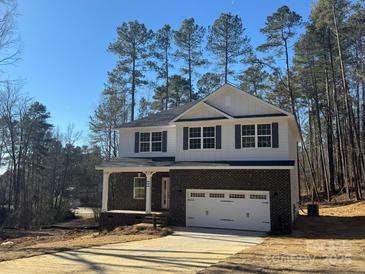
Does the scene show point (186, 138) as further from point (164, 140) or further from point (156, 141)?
point (156, 141)

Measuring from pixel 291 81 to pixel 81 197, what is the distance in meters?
35.8

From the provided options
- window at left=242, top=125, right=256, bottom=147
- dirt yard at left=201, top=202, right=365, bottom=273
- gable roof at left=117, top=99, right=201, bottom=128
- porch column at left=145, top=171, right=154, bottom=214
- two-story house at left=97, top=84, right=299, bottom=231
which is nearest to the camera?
dirt yard at left=201, top=202, right=365, bottom=273

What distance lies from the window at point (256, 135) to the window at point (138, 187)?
6.62 meters

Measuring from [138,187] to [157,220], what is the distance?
12.3 ft

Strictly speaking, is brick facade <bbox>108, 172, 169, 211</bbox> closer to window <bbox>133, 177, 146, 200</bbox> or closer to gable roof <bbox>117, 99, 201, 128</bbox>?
window <bbox>133, 177, 146, 200</bbox>

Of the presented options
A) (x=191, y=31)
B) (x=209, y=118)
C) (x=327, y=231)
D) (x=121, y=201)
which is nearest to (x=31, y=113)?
(x=191, y=31)

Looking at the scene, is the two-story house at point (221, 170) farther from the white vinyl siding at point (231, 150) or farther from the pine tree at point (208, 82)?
the pine tree at point (208, 82)

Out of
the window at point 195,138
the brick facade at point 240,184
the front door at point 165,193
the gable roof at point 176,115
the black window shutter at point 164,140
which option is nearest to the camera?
the brick facade at point 240,184

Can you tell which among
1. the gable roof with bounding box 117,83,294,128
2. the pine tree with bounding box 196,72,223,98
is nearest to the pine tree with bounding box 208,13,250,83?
the pine tree with bounding box 196,72,223,98

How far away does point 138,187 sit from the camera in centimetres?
2142

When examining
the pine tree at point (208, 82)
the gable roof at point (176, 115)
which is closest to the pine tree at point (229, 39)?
the pine tree at point (208, 82)

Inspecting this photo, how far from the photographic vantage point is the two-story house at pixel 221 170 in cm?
1727

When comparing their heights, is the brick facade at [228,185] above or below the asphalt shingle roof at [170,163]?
below

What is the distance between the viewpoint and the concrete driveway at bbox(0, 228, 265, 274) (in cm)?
837
